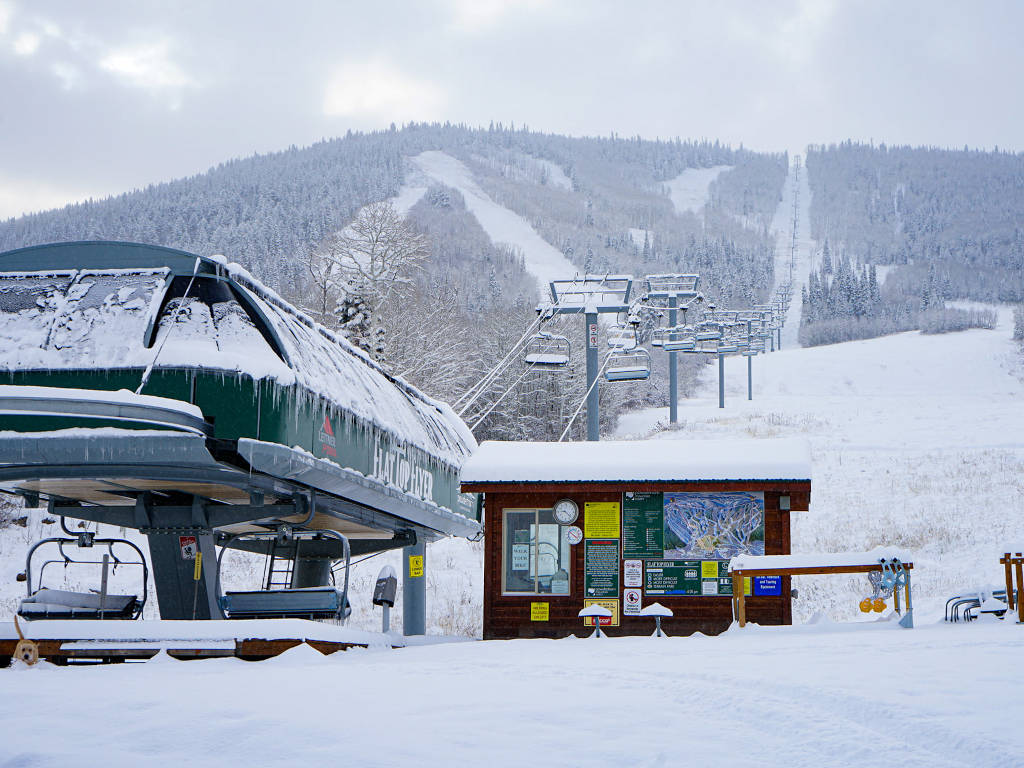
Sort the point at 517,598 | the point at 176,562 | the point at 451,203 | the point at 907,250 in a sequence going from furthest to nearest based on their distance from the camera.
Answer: the point at 907,250, the point at 451,203, the point at 517,598, the point at 176,562

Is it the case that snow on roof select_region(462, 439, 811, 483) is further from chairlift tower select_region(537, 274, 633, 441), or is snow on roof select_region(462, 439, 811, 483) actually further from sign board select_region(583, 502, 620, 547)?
chairlift tower select_region(537, 274, 633, 441)

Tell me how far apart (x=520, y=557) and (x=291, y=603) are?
158 inches

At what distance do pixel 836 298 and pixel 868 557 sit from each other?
140246mm

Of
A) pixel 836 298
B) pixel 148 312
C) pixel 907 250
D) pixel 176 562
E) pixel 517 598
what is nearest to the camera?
pixel 148 312

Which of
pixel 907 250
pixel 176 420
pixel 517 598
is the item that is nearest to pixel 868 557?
pixel 517 598

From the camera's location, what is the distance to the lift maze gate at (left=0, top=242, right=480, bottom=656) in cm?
1034

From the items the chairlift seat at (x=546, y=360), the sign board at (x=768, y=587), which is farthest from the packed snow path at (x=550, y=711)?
the chairlift seat at (x=546, y=360)

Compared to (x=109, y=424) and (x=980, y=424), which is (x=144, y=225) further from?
(x=109, y=424)

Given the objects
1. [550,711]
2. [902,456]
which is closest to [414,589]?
[550,711]

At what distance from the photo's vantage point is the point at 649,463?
14.5 metres

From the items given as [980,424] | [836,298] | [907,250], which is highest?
[907,250]

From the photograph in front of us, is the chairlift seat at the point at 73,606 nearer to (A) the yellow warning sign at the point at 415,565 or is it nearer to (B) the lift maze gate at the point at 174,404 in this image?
(B) the lift maze gate at the point at 174,404

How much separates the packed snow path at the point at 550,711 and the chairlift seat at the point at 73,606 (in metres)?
3.44

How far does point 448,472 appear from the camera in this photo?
18234 mm
